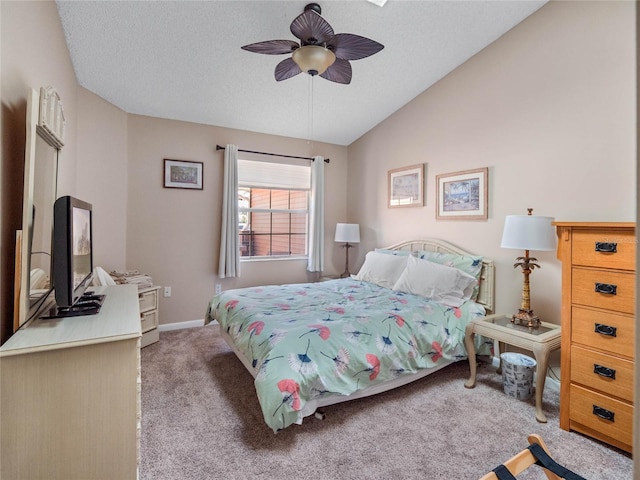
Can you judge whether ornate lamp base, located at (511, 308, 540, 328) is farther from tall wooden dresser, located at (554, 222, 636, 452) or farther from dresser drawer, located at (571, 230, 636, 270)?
dresser drawer, located at (571, 230, 636, 270)

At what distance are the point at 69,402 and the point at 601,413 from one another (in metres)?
2.61

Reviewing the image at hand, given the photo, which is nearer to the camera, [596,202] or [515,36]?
[596,202]

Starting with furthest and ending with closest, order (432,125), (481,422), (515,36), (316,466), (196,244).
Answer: (196,244) → (432,125) → (515,36) → (481,422) → (316,466)

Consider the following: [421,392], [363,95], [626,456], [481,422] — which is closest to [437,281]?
[421,392]

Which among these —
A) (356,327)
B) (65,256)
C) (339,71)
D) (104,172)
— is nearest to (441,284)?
(356,327)

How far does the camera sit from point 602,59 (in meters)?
2.21

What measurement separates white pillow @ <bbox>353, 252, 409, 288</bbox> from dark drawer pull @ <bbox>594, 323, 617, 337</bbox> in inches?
67.1

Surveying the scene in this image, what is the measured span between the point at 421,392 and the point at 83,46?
12.4ft

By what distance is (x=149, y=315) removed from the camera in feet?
10.7

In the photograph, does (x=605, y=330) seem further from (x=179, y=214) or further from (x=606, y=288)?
(x=179, y=214)

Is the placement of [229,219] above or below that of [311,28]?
below

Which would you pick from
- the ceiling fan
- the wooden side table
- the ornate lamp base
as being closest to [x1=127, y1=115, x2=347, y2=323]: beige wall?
the ceiling fan

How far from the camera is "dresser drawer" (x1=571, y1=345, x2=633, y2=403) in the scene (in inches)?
67.3

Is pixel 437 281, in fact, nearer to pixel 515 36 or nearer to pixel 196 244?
pixel 515 36
